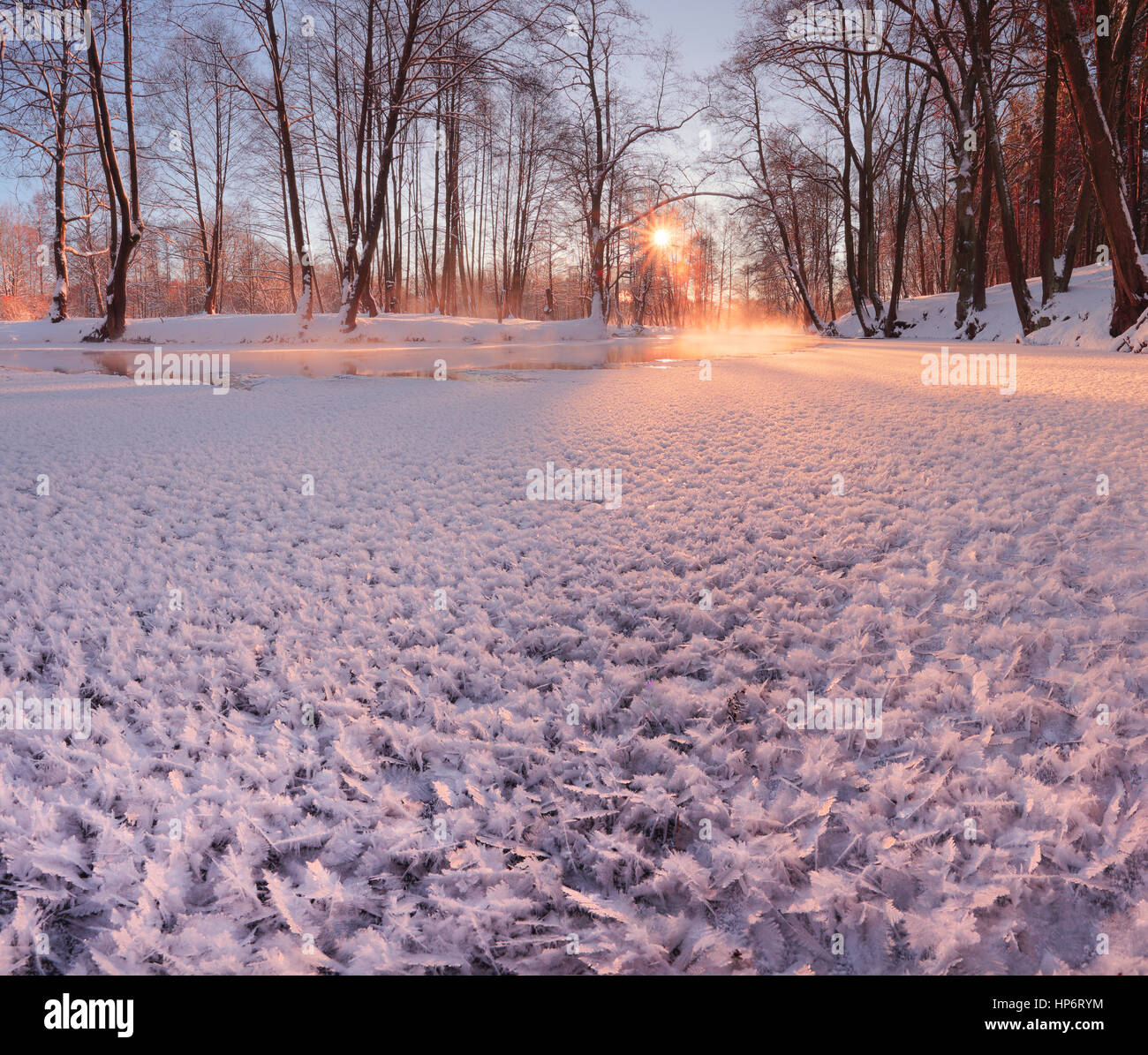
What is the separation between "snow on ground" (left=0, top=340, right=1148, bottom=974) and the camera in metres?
1.25

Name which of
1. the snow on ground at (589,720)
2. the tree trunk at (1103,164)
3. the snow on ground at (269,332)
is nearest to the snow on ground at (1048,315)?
the tree trunk at (1103,164)

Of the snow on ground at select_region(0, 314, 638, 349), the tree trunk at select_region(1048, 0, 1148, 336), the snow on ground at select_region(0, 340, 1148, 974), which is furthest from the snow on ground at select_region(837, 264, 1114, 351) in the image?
the snow on ground at select_region(0, 314, 638, 349)

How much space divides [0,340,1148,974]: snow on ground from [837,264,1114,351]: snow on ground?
842 cm

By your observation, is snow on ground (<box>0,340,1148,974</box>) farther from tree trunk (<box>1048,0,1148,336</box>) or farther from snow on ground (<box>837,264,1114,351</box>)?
snow on ground (<box>837,264,1114,351</box>)

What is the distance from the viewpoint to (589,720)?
5.99 feet

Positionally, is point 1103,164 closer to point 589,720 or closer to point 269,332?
point 589,720

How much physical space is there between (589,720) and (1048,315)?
1406 cm

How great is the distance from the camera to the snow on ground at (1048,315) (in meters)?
9.99

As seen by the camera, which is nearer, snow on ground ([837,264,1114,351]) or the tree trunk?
the tree trunk

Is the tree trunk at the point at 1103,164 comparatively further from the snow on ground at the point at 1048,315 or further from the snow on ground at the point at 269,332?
the snow on ground at the point at 269,332

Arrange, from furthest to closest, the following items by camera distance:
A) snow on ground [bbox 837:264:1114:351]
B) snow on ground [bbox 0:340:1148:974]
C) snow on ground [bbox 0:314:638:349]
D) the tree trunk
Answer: snow on ground [bbox 0:314:638:349] < snow on ground [bbox 837:264:1114:351] < the tree trunk < snow on ground [bbox 0:340:1148:974]

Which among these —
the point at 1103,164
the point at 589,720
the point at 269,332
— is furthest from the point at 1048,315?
the point at 269,332
